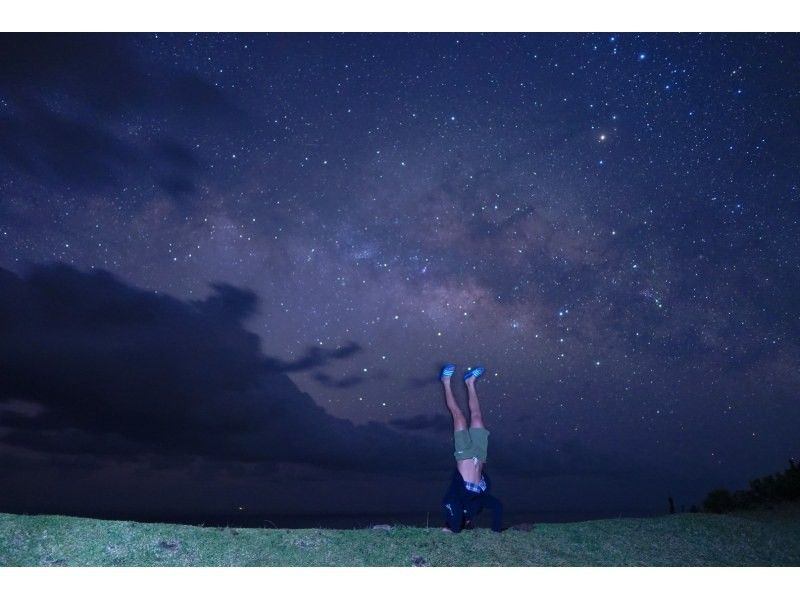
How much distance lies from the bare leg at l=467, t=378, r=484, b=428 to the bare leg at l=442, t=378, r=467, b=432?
0.51 feet

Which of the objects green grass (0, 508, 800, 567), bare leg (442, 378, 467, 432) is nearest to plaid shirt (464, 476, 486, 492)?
green grass (0, 508, 800, 567)

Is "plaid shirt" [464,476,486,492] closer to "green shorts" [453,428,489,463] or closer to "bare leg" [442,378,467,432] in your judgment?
"green shorts" [453,428,489,463]

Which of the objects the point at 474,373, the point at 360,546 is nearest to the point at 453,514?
the point at 360,546

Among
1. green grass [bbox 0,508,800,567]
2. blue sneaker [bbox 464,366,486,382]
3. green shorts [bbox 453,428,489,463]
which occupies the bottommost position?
green grass [bbox 0,508,800,567]

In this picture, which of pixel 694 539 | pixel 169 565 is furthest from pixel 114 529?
pixel 694 539

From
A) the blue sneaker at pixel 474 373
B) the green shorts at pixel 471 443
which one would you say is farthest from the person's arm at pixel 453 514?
the blue sneaker at pixel 474 373

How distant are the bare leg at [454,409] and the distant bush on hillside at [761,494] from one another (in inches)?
376

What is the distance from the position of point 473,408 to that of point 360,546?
128 inches

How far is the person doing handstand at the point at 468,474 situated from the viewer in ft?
32.9

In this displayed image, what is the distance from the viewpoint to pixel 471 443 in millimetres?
10633

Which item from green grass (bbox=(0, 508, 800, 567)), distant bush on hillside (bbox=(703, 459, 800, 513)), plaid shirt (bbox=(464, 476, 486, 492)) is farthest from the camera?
distant bush on hillside (bbox=(703, 459, 800, 513))

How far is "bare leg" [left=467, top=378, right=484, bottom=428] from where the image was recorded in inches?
428

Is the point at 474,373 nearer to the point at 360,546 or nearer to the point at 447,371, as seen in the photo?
the point at 447,371

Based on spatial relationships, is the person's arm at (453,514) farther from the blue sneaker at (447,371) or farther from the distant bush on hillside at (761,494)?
the distant bush on hillside at (761,494)
